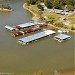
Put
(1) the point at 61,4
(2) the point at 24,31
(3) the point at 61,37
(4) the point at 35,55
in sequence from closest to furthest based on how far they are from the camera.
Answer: (4) the point at 35,55, (3) the point at 61,37, (2) the point at 24,31, (1) the point at 61,4

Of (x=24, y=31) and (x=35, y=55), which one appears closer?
(x=35, y=55)

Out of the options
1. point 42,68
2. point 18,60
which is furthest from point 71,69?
point 18,60

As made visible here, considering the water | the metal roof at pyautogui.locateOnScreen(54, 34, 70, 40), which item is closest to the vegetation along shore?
the metal roof at pyautogui.locateOnScreen(54, 34, 70, 40)

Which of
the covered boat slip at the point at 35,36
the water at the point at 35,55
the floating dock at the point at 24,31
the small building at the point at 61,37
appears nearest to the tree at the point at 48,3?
the floating dock at the point at 24,31

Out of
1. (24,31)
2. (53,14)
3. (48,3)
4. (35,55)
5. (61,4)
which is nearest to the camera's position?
(35,55)

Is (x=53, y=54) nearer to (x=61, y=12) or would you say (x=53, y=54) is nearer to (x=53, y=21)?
(x=53, y=21)

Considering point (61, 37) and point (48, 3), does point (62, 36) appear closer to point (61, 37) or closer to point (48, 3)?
point (61, 37)

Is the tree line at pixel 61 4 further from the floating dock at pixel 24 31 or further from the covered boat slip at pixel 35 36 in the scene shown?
the covered boat slip at pixel 35 36

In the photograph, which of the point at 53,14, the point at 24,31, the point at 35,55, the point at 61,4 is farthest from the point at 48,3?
the point at 35,55
